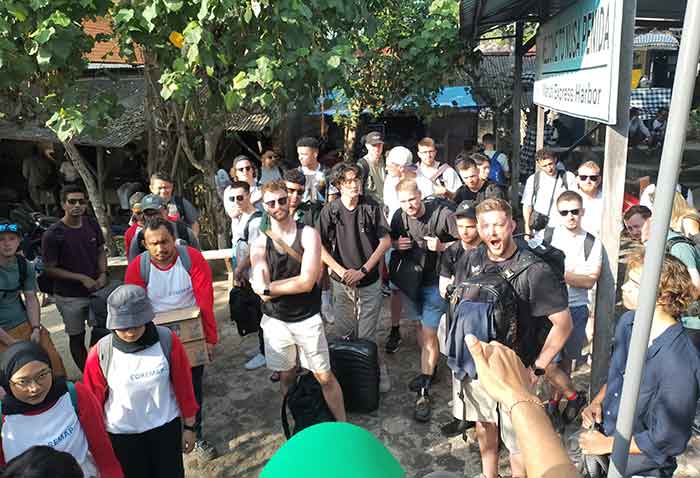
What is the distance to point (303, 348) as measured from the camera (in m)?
3.77

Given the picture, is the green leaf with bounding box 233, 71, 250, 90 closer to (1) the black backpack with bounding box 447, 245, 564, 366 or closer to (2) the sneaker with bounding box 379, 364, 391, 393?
(2) the sneaker with bounding box 379, 364, 391, 393

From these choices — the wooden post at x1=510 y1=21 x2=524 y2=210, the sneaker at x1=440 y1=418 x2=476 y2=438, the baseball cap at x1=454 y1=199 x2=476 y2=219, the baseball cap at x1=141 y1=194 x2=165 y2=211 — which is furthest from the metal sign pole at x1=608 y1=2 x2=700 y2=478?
the wooden post at x1=510 y1=21 x2=524 y2=210

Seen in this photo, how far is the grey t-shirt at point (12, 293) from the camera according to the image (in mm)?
3836

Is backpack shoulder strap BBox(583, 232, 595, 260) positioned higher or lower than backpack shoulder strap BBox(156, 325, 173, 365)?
higher

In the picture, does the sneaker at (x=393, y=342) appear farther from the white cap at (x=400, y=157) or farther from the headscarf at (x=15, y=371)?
the headscarf at (x=15, y=371)

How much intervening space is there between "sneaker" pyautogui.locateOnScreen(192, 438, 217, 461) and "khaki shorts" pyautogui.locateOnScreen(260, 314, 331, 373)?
76cm

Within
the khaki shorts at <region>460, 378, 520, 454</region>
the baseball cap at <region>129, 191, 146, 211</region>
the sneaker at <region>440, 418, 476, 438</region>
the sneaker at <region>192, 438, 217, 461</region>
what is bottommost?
the sneaker at <region>192, 438, 217, 461</region>

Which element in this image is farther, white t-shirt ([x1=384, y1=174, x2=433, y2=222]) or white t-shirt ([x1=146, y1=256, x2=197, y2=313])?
white t-shirt ([x1=384, y1=174, x2=433, y2=222])

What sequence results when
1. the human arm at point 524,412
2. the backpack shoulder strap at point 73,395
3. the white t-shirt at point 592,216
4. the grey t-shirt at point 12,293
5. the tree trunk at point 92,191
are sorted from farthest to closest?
the tree trunk at point 92,191 < the white t-shirt at point 592,216 < the grey t-shirt at point 12,293 < the backpack shoulder strap at point 73,395 < the human arm at point 524,412

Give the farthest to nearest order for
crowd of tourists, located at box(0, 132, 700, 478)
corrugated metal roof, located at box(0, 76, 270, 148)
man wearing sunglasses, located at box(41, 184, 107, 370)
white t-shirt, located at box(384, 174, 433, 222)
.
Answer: corrugated metal roof, located at box(0, 76, 270, 148)
white t-shirt, located at box(384, 174, 433, 222)
man wearing sunglasses, located at box(41, 184, 107, 370)
crowd of tourists, located at box(0, 132, 700, 478)

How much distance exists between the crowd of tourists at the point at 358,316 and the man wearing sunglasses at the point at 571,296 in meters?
0.01

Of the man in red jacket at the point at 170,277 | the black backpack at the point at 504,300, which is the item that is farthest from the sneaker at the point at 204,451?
the black backpack at the point at 504,300

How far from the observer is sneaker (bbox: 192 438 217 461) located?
3873 millimetres

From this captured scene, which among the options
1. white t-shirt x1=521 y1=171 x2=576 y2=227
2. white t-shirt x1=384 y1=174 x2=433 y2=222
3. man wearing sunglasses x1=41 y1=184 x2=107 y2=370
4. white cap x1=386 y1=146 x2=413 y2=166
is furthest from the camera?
white t-shirt x1=521 y1=171 x2=576 y2=227
